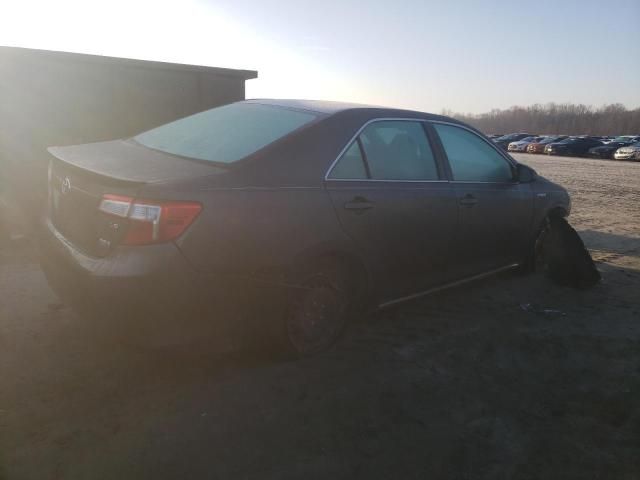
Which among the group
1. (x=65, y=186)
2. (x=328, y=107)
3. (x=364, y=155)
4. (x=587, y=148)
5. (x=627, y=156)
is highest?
(x=587, y=148)

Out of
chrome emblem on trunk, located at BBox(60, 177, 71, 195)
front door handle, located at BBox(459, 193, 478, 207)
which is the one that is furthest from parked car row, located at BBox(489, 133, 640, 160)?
chrome emblem on trunk, located at BBox(60, 177, 71, 195)

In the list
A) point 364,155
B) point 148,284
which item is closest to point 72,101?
point 364,155

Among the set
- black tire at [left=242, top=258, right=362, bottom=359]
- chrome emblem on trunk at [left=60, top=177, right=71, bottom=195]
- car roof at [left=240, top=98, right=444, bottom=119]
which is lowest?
black tire at [left=242, top=258, right=362, bottom=359]

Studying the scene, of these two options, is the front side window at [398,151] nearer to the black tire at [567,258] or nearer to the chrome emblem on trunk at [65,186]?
the chrome emblem on trunk at [65,186]

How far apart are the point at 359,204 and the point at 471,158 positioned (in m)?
1.54

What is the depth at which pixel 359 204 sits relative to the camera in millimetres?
3186

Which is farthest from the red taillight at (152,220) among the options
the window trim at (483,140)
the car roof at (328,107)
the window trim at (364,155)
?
the window trim at (483,140)

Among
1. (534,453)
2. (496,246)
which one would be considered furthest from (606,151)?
(534,453)

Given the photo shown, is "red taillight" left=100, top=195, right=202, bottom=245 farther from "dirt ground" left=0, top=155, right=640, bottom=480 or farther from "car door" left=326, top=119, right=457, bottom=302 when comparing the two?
"car door" left=326, top=119, right=457, bottom=302

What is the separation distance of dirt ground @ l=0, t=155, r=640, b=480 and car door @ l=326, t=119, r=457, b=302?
1.54 ft

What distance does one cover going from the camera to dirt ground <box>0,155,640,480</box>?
228 centimetres

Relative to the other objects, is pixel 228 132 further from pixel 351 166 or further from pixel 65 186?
pixel 65 186

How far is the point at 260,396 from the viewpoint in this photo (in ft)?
9.14

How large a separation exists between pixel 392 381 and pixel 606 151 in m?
36.8
